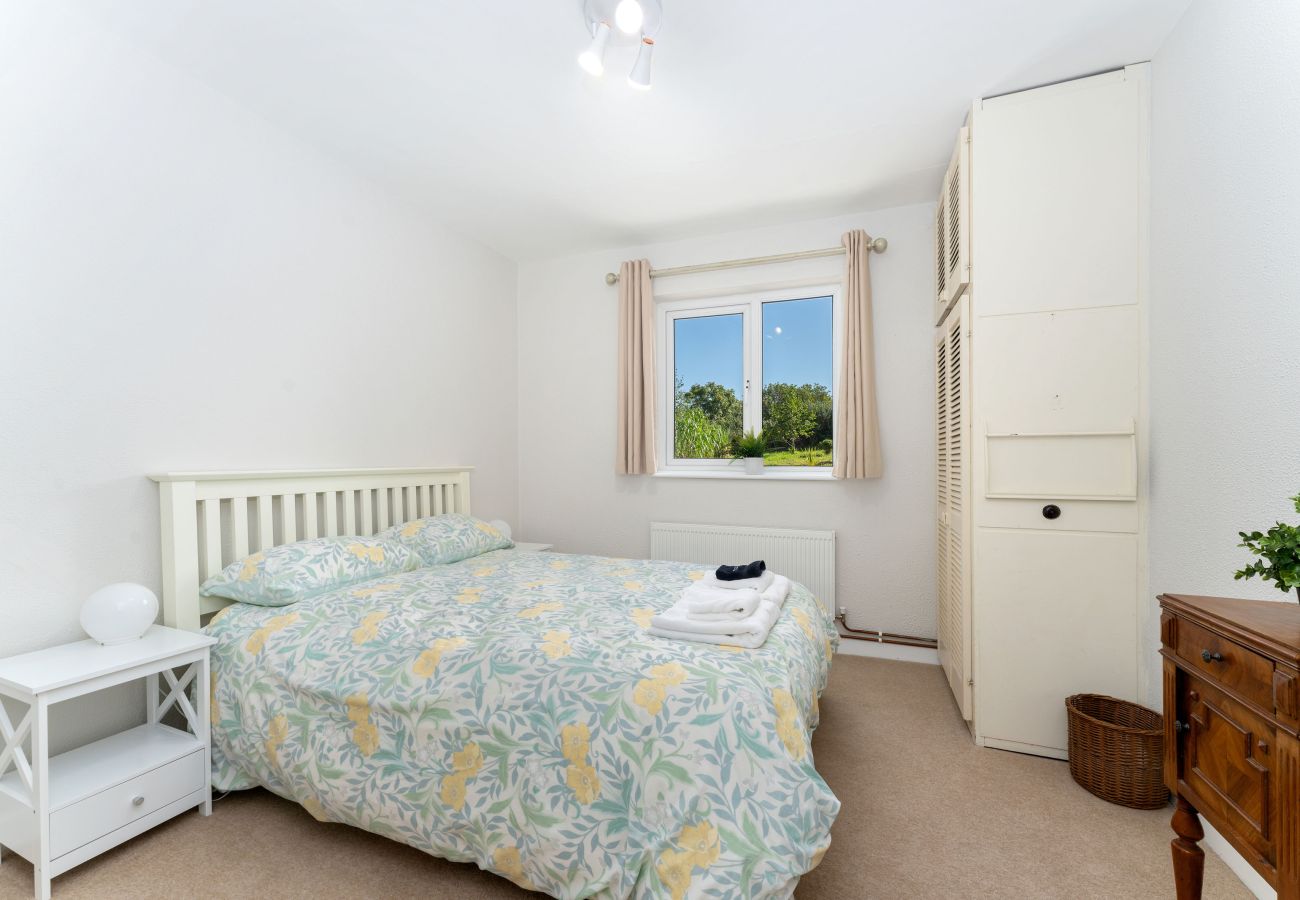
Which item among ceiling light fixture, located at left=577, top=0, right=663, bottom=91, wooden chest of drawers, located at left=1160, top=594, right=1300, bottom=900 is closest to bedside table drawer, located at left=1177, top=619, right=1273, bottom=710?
wooden chest of drawers, located at left=1160, top=594, right=1300, bottom=900

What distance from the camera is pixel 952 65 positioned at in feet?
7.21

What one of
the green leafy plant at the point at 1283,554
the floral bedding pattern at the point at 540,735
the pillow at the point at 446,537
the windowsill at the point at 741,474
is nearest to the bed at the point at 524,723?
the floral bedding pattern at the point at 540,735

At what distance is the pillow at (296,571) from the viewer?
210cm

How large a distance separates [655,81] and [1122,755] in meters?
2.99

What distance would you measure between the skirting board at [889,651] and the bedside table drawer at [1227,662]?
233 cm

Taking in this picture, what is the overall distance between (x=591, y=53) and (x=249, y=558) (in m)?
2.17

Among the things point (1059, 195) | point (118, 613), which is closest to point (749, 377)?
point (1059, 195)

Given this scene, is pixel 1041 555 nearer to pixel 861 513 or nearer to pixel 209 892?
pixel 861 513

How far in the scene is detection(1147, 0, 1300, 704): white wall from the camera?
1513 millimetres

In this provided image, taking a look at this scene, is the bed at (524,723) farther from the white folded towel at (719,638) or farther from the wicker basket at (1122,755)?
the wicker basket at (1122,755)

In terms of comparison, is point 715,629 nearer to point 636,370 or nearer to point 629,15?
point 629,15

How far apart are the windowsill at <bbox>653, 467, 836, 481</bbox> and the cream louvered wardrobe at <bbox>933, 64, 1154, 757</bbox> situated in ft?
3.94

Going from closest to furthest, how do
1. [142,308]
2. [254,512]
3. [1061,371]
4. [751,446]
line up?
[142,308] → [1061,371] → [254,512] → [751,446]

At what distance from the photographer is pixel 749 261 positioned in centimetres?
367
